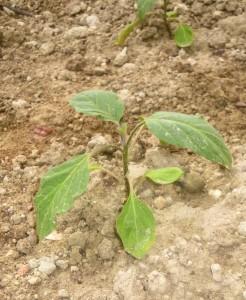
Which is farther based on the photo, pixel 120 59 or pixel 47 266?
pixel 120 59

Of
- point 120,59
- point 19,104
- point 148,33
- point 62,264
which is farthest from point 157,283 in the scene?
point 148,33

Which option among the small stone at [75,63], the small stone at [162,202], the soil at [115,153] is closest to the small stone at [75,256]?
the soil at [115,153]

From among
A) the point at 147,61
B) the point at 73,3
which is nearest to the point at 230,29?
the point at 147,61

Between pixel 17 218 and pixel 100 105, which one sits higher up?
pixel 100 105

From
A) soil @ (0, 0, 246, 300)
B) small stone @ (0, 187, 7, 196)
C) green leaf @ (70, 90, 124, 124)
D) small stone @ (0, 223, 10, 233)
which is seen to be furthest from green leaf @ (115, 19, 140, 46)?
small stone @ (0, 223, 10, 233)

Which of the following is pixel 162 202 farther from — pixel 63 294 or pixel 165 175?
pixel 63 294

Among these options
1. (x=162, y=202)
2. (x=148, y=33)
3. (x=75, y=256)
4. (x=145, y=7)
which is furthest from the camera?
(x=148, y=33)
